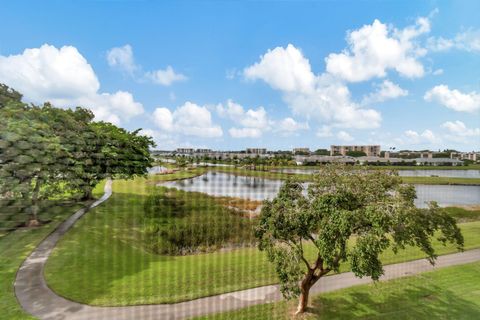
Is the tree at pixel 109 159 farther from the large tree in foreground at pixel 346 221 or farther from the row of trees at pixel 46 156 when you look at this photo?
the large tree in foreground at pixel 346 221

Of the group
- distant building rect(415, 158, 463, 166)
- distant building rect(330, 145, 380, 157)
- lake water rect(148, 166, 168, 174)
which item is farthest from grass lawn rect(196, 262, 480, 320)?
lake water rect(148, 166, 168, 174)

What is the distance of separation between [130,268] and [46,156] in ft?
5.84

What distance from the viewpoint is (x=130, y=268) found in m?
3.46

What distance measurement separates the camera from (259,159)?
5254mm

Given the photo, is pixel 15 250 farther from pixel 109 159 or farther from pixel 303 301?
pixel 303 301

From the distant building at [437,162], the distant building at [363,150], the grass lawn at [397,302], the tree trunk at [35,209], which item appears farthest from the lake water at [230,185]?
the tree trunk at [35,209]

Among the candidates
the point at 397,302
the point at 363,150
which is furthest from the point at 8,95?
the point at 363,150

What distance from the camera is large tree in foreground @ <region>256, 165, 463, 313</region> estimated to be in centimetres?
196

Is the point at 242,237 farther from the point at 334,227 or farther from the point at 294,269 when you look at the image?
the point at 334,227

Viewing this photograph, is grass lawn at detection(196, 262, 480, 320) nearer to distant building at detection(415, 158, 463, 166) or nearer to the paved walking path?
the paved walking path

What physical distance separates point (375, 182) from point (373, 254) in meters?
0.63

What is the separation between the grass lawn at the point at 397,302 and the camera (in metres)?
2.88

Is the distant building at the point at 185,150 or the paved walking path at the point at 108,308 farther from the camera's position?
the distant building at the point at 185,150

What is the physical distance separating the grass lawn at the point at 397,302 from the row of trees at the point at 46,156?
2.53 m
